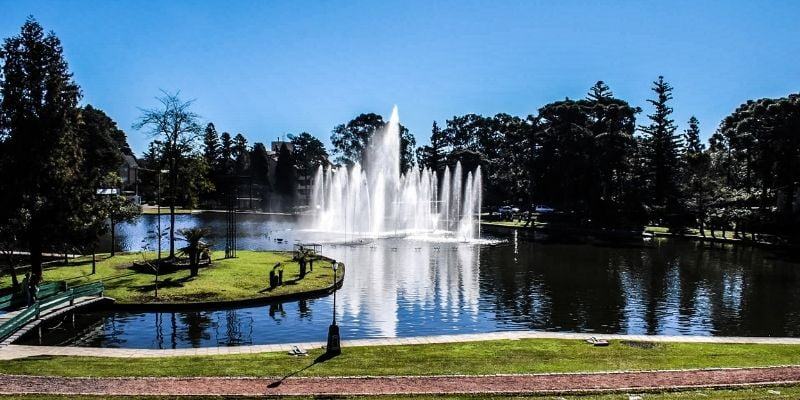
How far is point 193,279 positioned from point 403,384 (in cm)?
2221

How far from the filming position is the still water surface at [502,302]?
2511 cm

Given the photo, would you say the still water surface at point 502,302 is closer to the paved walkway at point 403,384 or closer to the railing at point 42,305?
the railing at point 42,305

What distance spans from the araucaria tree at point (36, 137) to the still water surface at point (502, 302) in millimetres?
7302

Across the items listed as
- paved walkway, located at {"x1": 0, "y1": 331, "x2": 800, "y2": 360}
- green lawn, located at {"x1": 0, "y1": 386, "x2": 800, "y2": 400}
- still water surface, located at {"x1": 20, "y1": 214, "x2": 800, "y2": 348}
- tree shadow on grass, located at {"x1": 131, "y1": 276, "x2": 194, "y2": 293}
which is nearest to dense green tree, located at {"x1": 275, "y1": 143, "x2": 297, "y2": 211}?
still water surface, located at {"x1": 20, "y1": 214, "x2": 800, "y2": 348}

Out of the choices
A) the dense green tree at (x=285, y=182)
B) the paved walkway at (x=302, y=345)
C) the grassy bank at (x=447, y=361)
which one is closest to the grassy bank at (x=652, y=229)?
the dense green tree at (x=285, y=182)

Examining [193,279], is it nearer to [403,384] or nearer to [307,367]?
[307,367]

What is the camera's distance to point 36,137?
100 ft

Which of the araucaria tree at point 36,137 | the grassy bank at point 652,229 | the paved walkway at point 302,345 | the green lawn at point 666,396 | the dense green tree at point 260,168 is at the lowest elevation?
the paved walkway at point 302,345

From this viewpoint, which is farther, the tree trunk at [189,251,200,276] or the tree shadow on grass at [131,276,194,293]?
the tree trunk at [189,251,200,276]

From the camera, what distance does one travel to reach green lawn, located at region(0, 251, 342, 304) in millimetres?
29922

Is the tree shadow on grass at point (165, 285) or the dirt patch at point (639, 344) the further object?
the tree shadow on grass at point (165, 285)

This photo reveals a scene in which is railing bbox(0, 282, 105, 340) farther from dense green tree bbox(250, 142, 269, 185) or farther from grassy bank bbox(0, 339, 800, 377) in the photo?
dense green tree bbox(250, 142, 269, 185)

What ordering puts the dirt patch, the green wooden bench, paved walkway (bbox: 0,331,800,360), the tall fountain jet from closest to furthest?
paved walkway (bbox: 0,331,800,360), the dirt patch, the green wooden bench, the tall fountain jet

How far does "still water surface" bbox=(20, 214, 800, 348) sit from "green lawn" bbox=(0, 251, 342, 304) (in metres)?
1.69
